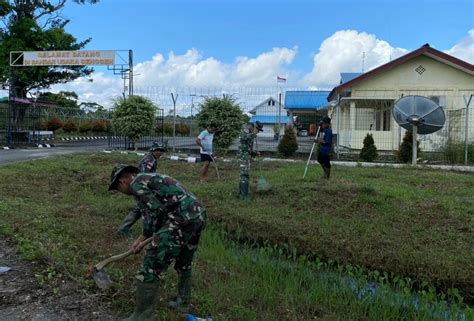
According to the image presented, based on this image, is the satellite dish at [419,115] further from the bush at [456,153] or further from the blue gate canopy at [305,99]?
the blue gate canopy at [305,99]

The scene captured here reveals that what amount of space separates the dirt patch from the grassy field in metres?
0.15

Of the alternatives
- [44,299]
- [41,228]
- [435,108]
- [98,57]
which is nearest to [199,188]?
[41,228]

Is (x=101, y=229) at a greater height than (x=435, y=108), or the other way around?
(x=435, y=108)

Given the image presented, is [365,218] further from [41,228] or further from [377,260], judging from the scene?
[41,228]

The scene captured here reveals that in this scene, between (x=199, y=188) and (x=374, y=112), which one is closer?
(x=199, y=188)

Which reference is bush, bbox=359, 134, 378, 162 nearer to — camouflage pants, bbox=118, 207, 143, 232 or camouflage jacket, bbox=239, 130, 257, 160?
camouflage jacket, bbox=239, 130, 257, 160

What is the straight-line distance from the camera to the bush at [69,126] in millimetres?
34656

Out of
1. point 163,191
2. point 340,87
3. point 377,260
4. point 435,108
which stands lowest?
point 377,260

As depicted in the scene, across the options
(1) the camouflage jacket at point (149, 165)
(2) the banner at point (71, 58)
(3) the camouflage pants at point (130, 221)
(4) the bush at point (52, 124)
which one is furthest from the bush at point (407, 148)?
(4) the bush at point (52, 124)

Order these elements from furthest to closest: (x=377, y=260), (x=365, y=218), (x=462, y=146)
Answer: (x=462, y=146) → (x=365, y=218) → (x=377, y=260)

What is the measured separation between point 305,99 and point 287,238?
3554 centimetres

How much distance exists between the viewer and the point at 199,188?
10.6 meters

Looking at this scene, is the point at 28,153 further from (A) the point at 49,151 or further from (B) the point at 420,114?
(B) the point at 420,114

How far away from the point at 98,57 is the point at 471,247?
762 inches
